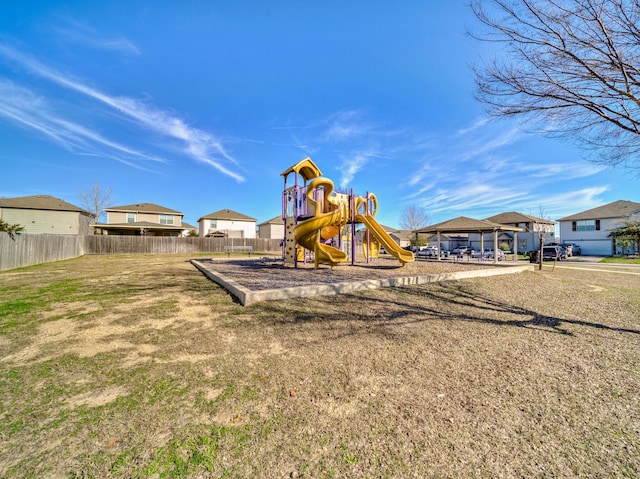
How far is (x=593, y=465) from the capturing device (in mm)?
1990

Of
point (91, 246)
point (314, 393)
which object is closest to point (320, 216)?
point (314, 393)

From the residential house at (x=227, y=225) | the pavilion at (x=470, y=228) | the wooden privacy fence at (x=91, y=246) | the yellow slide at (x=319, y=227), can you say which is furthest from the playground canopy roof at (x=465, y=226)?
the residential house at (x=227, y=225)

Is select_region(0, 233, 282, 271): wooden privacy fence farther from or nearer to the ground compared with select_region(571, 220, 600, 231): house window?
nearer to the ground

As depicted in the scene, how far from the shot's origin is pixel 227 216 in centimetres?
4291

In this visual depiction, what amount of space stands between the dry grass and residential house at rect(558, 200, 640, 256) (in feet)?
129

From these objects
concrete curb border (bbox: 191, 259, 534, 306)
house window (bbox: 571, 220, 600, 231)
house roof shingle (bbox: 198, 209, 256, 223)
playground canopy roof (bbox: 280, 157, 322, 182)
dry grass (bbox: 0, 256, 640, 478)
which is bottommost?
dry grass (bbox: 0, 256, 640, 478)

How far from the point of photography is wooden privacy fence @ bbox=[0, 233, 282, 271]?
537 inches

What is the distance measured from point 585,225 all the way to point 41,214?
65.5m

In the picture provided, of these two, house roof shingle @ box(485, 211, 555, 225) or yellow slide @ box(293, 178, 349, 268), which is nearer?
Result: yellow slide @ box(293, 178, 349, 268)

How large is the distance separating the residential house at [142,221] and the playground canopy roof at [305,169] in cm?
2901

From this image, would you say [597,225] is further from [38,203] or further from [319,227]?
[38,203]

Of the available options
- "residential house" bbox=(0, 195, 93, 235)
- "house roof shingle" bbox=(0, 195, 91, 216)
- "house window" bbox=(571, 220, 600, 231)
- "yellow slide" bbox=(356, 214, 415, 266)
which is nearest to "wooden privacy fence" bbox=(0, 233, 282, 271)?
"residential house" bbox=(0, 195, 93, 235)

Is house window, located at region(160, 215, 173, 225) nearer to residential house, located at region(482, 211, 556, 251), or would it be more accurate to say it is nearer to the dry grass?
the dry grass

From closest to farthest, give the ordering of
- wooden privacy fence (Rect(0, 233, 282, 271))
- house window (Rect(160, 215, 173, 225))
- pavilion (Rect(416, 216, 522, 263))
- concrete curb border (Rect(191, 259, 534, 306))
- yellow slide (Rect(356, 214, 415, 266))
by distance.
→ concrete curb border (Rect(191, 259, 534, 306)) < yellow slide (Rect(356, 214, 415, 266)) < wooden privacy fence (Rect(0, 233, 282, 271)) < pavilion (Rect(416, 216, 522, 263)) < house window (Rect(160, 215, 173, 225))
